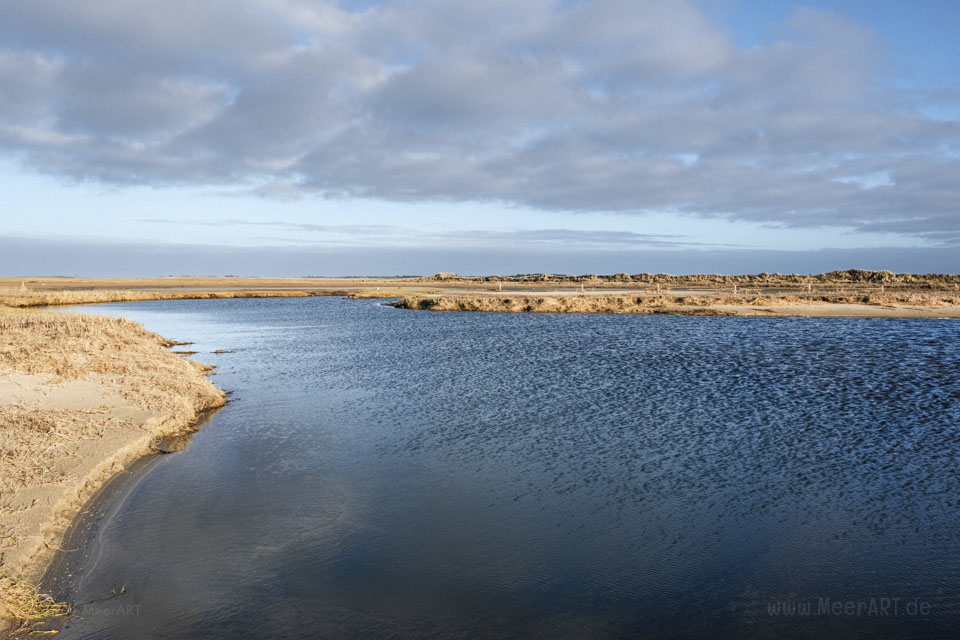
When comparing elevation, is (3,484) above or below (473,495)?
above

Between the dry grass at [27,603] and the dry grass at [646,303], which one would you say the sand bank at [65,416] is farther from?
the dry grass at [646,303]

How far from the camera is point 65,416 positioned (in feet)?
47.2

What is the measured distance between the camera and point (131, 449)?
552 inches

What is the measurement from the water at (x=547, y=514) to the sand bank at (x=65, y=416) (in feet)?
2.59

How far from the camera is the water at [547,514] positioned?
806 cm

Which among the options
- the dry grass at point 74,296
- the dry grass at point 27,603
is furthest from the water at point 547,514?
the dry grass at point 74,296

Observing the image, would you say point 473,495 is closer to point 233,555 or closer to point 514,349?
point 233,555

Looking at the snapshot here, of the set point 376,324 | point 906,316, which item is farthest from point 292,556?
point 906,316

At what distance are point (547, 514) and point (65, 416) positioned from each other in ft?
38.0

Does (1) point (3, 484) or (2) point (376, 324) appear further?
(2) point (376, 324)

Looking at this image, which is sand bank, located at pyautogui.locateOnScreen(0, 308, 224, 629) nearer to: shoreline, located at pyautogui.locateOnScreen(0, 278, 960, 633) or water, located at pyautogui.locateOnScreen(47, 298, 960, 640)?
shoreline, located at pyautogui.locateOnScreen(0, 278, 960, 633)

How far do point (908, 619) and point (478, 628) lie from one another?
5.59 metres

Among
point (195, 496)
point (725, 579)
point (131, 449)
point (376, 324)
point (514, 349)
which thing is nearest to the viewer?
point (725, 579)

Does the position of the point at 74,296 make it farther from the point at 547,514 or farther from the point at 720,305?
the point at 547,514
